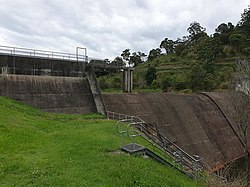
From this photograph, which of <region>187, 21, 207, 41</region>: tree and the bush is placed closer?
the bush

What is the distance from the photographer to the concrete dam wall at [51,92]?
683 inches

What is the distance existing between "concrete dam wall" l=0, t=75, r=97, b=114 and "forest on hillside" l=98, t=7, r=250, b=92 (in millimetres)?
13602

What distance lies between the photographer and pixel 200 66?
4734 centimetres

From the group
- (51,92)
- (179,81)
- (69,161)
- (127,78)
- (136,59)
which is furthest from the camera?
(136,59)

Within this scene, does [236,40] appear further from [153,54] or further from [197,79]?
[153,54]

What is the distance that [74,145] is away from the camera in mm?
9641

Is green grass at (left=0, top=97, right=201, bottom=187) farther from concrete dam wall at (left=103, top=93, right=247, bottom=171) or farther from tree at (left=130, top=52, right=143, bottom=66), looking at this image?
tree at (left=130, top=52, right=143, bottom=66)

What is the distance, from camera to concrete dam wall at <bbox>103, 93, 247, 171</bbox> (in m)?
20.5

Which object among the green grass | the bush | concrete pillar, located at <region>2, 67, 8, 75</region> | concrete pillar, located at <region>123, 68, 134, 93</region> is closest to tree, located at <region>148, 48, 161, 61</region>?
the bush

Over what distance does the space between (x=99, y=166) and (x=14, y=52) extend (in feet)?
47.8

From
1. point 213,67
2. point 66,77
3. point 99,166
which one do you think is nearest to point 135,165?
point 99,166

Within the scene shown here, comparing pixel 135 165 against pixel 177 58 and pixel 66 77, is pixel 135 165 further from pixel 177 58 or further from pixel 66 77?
pixel 177 58

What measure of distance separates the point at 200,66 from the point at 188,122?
27084mm

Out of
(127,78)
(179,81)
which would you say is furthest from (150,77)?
(127,78)
